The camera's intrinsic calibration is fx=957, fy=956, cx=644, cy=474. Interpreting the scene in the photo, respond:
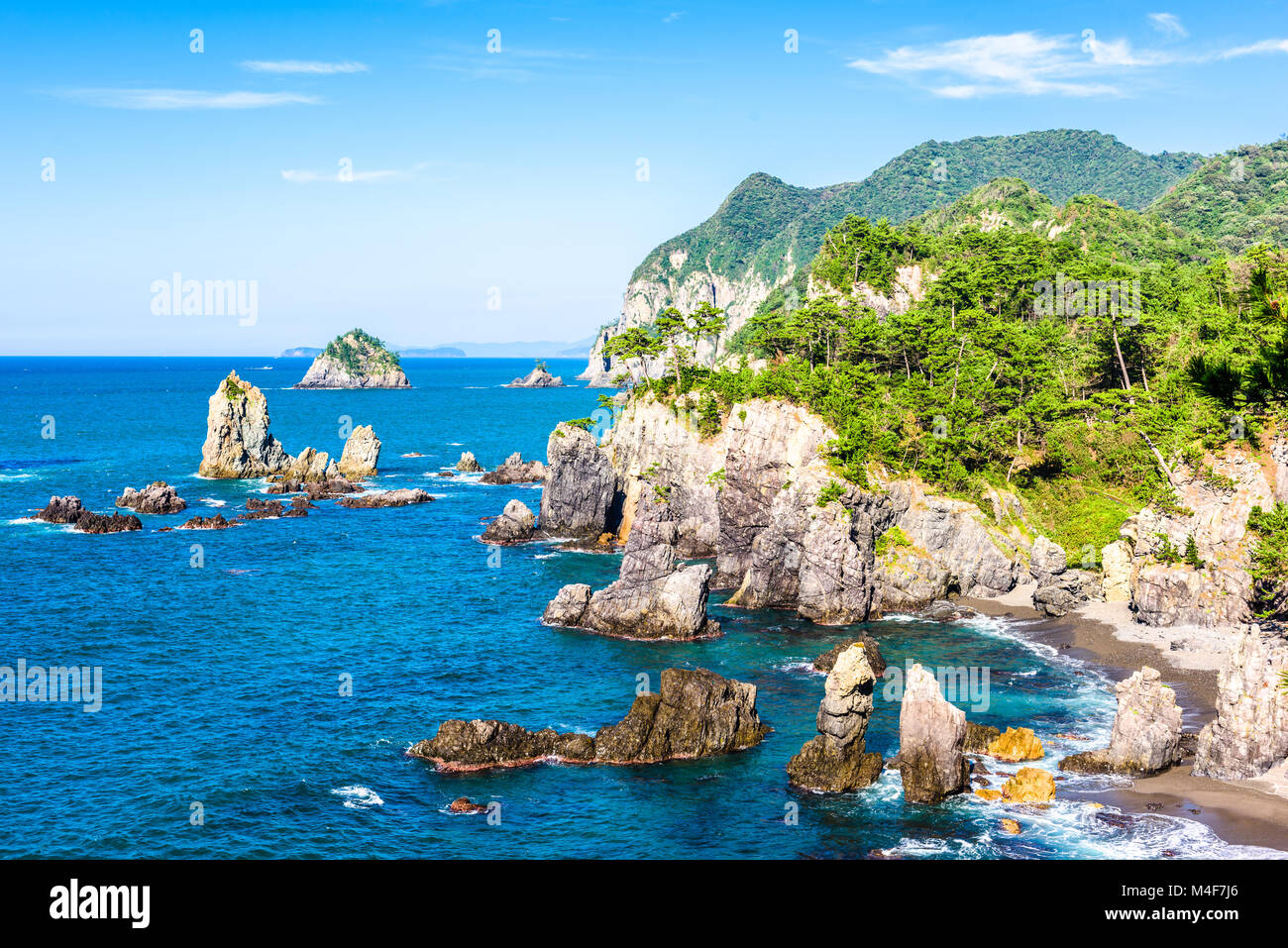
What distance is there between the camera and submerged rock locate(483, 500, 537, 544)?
87.8 m

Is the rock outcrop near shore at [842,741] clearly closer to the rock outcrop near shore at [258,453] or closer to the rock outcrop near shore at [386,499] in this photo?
→ the rock outcrop near shore at [386,499]

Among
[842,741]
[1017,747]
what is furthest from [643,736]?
[1017,747]

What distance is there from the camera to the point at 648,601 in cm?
6100

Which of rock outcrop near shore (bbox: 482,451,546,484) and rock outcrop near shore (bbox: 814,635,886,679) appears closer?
rock outcrop near shore (bbox: 814,635,886,679)

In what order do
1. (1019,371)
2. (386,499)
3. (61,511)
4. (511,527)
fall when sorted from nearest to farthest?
(1019,371)
(511,527)
(61,511)
(386,499)

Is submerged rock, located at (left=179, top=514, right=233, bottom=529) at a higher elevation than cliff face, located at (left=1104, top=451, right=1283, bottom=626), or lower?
lower

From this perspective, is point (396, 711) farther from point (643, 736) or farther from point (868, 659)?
point (868, 659)

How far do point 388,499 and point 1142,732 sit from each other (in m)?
84.1

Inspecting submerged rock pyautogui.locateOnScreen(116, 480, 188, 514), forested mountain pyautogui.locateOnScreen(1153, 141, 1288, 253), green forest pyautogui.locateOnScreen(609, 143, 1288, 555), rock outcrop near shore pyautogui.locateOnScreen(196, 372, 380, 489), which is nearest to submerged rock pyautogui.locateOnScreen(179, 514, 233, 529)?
submerged rock pyautogui.locateOnScreen(116, 480, 188, 514)

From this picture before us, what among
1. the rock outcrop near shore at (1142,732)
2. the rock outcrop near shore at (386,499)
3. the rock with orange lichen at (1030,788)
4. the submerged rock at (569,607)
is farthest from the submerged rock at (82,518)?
the rock outcrop near shore at (1142,732)

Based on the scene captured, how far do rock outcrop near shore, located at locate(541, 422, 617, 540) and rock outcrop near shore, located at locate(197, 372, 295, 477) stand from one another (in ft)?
159

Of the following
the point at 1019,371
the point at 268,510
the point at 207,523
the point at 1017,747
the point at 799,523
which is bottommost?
the point at 1017,747

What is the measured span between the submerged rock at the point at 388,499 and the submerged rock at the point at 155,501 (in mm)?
16707

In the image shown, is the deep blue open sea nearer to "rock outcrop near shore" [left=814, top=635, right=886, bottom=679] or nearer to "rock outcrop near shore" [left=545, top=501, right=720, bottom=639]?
"rock outcrop near shore" [left=814, top=635, right=886, bottom=679]
